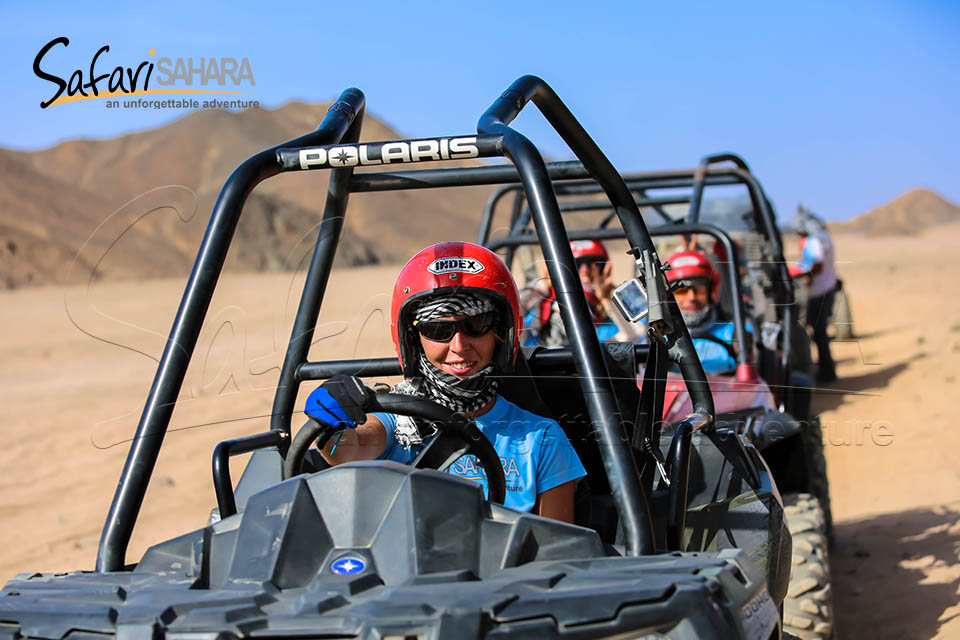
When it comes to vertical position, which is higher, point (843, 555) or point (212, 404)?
point (212, 404)

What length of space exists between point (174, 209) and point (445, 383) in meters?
0.88

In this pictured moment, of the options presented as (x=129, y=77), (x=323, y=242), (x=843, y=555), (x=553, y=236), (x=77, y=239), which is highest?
(x=77, y=239)

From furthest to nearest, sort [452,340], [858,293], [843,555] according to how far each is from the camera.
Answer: [858,293] < [843,555] < [452,340]

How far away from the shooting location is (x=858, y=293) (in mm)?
21328

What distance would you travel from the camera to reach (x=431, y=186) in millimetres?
3299

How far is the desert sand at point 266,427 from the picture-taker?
10.2 ft

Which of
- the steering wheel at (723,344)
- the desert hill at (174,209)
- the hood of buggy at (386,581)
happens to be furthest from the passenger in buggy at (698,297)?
the hood of buggy at (386,581)

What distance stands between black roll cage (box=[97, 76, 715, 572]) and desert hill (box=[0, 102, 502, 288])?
0.83 ft

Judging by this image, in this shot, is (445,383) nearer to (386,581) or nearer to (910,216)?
(386,581)

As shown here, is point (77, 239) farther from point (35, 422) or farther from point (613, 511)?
point (613, 511)

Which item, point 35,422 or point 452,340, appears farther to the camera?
point 35,422

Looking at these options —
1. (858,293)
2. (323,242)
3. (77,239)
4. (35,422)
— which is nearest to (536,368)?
(323,242)

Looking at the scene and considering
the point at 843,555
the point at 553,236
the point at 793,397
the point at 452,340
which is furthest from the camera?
the point at 793,397

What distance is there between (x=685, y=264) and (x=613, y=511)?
3289 mm
